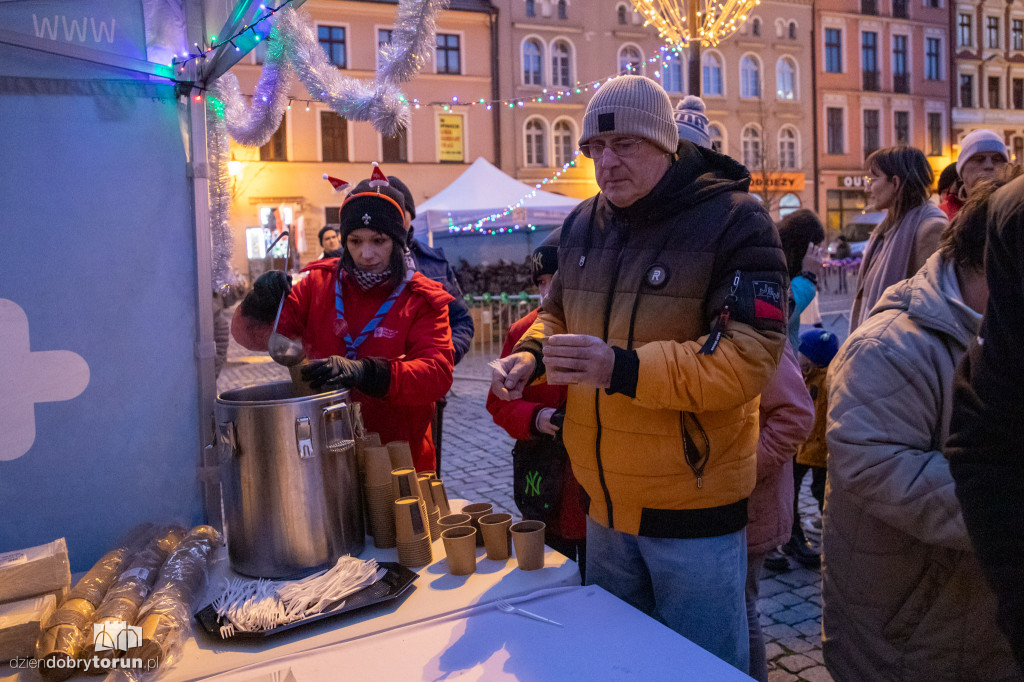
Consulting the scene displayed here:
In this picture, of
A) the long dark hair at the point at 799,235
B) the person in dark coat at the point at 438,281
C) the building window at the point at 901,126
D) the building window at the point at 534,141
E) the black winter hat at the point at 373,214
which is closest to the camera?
the black winter hat at the point at 373,214

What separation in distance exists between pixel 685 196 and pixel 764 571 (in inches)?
106

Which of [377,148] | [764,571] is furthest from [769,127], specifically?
[764,571]

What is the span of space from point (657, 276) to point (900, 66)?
3434 cm

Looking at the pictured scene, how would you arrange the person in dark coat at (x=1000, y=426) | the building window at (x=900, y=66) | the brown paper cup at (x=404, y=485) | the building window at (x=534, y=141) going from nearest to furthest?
the person in dark coat at (x=1000, y=426) < the brown paper cup at (x=404, y=485) < the building window at (x=534, y=141) < the building window at (x=900, y=66)

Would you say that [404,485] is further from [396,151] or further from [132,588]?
[396,151]

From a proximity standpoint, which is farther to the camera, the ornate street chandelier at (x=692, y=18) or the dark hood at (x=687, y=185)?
the ornate street chandelier at (x=692, y=18)

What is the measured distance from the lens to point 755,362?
1496 mm

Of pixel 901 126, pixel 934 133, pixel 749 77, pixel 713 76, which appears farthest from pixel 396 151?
pixel 934 133

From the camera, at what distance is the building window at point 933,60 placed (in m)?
30.5

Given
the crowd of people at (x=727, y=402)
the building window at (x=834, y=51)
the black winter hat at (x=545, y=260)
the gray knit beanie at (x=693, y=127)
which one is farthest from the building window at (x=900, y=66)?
the crowd of people at (x=727, y=402)

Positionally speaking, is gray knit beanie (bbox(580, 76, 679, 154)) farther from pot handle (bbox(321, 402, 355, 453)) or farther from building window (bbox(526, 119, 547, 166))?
building window (bbox(526, 119, 547, 166))

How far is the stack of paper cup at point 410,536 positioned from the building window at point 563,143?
2370 centimetres

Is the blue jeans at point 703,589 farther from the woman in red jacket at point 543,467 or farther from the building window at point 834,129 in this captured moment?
the building window at point 834,129

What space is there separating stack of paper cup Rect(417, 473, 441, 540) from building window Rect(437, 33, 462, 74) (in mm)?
23276
